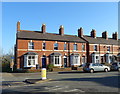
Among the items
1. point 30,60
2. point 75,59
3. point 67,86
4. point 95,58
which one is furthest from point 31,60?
point 67,86

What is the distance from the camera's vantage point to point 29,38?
28.8 meters

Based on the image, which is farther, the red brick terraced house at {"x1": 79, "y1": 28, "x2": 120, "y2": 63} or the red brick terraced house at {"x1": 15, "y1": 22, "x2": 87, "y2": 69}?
the red brick terraced house at {"x1": 79, "y1": 28, "x2": 120, "y2": 63}

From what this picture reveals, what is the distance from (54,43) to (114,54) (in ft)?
60.4

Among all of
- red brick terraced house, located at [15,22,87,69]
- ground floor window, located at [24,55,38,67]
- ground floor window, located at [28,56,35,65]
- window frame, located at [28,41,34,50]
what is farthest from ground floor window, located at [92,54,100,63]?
window frame, located at [28,41,34,50]

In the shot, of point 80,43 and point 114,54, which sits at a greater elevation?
point 80,43

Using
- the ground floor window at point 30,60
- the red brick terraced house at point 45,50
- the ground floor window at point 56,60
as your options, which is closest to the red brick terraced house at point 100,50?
the red brick terraced house at point 45,50

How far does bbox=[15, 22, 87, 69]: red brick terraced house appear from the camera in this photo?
28156 mm

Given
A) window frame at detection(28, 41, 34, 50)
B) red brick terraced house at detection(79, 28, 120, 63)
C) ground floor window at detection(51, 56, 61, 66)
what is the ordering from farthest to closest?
red brick terraced house at detection(79, 28, 120, 63), ground floor window at detection(51, 56, 61, 66), window frame at detection(28, 41, 34, 50)

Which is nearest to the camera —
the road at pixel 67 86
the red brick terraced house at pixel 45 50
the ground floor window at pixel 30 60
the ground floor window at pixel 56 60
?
the road at pixel 67 86

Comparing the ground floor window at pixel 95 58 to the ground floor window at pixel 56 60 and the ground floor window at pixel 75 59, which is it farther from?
the ground floor window at pixel 56 60

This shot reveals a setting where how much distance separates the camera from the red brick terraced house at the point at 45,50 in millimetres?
28156

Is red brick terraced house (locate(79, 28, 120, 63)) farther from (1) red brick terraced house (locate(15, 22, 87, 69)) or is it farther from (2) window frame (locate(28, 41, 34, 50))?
(2) window frame (locate(28, 41, 34, 50))

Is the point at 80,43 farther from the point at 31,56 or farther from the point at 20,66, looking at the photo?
the point at 20,66

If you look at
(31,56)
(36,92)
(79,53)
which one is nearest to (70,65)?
(79,53)
